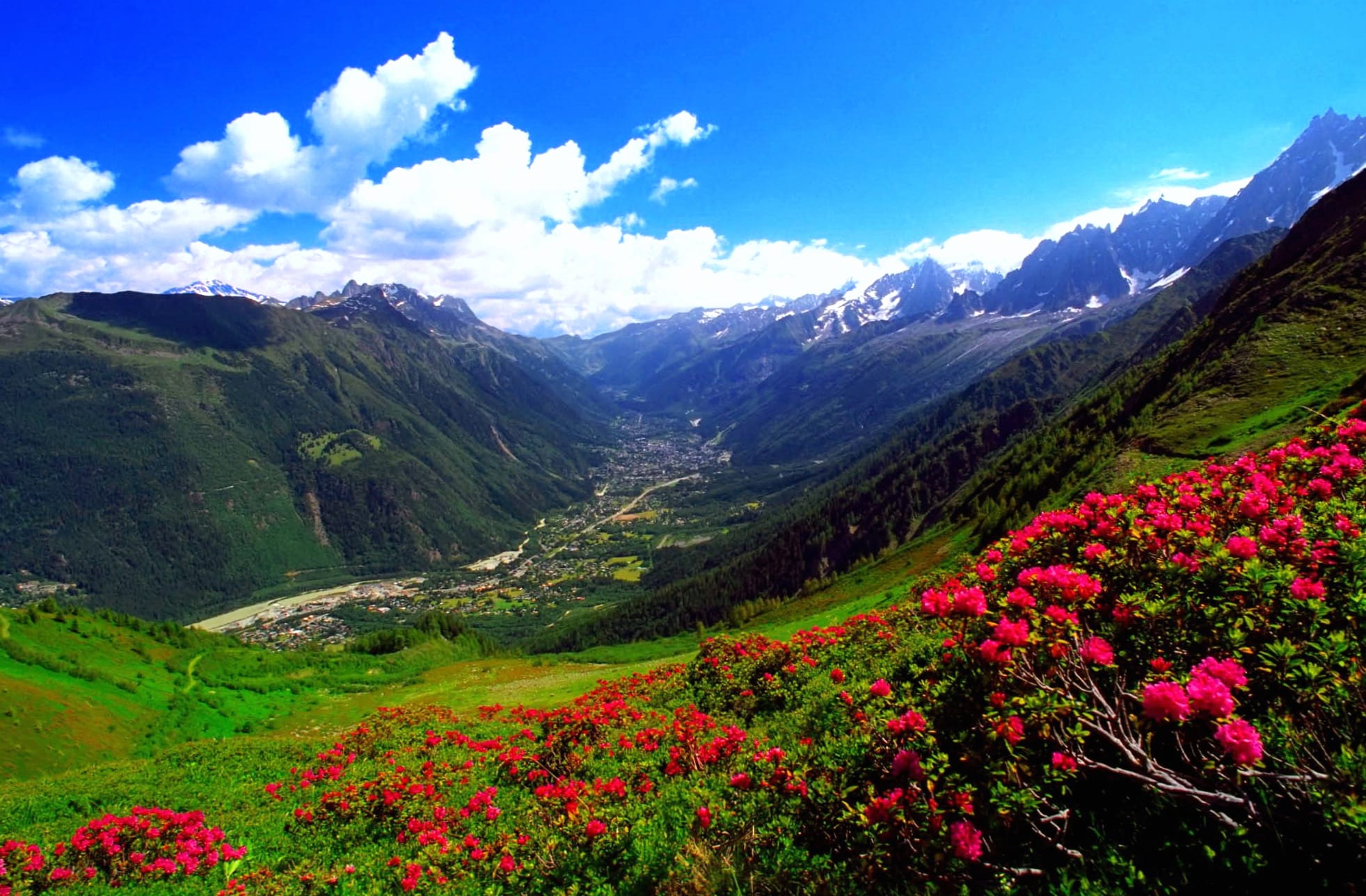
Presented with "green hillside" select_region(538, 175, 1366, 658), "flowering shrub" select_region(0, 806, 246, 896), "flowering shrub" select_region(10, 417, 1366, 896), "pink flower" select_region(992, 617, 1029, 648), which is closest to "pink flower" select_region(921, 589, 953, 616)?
"flowering shrub" select_region(10, 417, 1366, 896)

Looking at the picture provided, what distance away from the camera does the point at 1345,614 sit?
550 centimetres

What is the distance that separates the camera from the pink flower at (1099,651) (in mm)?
5375

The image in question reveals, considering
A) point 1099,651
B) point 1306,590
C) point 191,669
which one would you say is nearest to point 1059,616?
point 1099,651

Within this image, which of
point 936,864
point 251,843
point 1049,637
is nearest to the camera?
point 936,864

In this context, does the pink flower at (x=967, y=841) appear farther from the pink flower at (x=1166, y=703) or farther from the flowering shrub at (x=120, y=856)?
the flowering shrub at (x=120, y=856)

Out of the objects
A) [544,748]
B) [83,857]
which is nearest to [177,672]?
[83,857]

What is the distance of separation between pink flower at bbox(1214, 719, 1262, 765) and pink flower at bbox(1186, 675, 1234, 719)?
144 mm

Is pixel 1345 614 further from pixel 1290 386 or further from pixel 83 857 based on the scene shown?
pixel 1290 386

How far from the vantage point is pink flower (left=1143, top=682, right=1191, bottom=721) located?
4539 mm

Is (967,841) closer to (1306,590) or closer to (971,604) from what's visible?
(971,604)

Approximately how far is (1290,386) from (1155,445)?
42.9ft

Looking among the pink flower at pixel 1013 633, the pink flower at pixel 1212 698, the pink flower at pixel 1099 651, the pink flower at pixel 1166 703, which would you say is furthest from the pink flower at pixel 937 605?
the pink flower at pixel 1212 698

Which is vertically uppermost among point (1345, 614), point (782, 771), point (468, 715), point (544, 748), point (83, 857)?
point (1345, 614)

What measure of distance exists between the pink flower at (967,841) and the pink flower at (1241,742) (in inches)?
79.7
